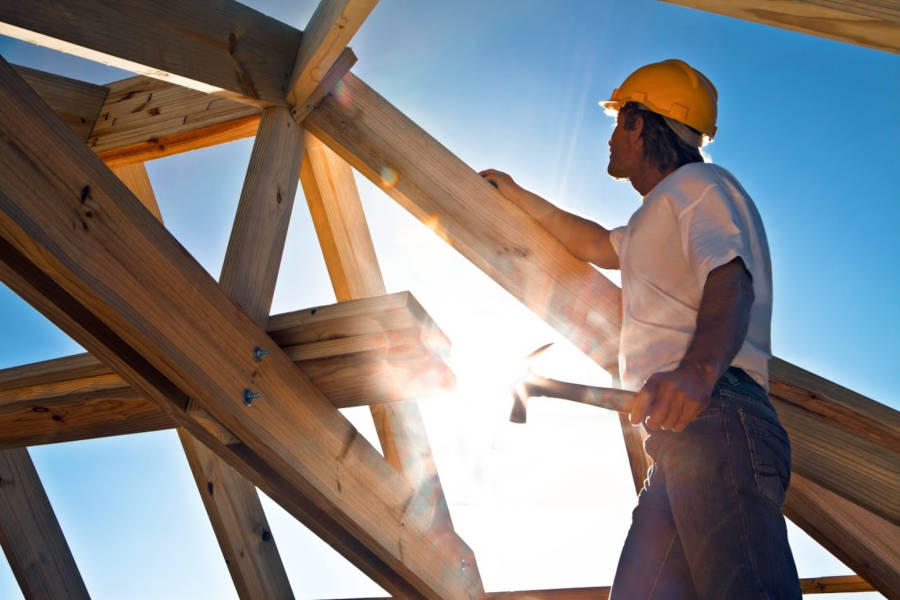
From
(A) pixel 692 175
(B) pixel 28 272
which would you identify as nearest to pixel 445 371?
(A) pixel 692 175

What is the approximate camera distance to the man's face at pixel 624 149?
1877 millimetres

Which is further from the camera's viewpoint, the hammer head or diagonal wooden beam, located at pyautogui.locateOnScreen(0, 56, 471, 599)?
diagonal wooden beam, located at pyautogui.locateOnScreen(0, 56, 471, 599)

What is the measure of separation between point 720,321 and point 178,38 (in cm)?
155

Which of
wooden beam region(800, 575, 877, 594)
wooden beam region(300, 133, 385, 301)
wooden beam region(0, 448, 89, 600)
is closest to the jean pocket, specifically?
wooden beam region(300, 133, 385, 301)

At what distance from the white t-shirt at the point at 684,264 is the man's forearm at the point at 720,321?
0.03 meters

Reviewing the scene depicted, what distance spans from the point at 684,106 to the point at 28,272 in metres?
1.51

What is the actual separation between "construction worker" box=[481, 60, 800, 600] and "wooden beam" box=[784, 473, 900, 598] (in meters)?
0.46

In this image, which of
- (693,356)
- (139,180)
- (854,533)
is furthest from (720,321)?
(139,180)

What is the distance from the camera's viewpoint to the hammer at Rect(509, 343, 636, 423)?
131 cm

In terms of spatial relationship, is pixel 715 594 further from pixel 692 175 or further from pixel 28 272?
pixel 28 272

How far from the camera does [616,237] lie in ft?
6.28

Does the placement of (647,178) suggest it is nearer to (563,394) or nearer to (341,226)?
(563,394)

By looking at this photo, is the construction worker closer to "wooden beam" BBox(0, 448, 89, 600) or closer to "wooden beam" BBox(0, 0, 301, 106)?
"wooden beam" BBox(0, 0, 301, 106)

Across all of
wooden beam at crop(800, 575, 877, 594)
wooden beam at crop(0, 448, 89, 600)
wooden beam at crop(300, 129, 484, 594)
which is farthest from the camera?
wooden beam at crop(800, 575, 877, 594)
